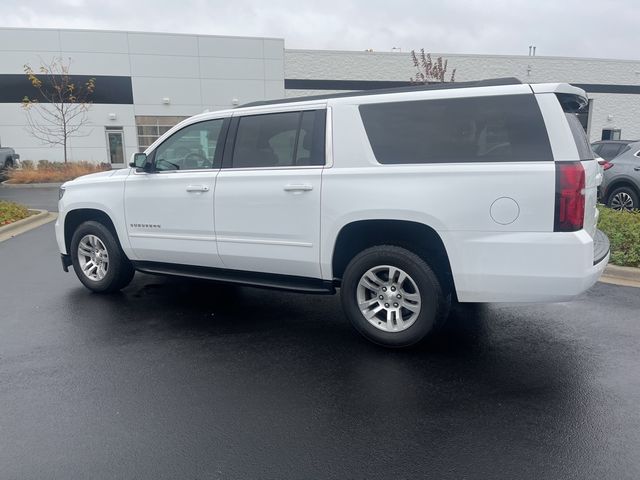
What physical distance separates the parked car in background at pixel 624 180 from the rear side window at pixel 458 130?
25.5 ft

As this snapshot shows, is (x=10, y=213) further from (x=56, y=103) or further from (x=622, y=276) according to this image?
(x=56, y=103)

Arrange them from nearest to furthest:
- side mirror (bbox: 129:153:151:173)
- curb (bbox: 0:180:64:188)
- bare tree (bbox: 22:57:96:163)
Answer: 1. side mirror (bbox: 129:153:151:173)
2. curb (bbox: 0:180:64:188)
3. bare tree (bbox: 22:57:96:163)

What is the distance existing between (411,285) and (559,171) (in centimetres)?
141

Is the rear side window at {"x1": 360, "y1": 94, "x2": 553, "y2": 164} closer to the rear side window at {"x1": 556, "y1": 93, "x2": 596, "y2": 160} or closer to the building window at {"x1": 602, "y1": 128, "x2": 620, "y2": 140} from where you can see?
the rear side window at {"x1": 556, "y1": 93, "x2": 596, "y2": 160}

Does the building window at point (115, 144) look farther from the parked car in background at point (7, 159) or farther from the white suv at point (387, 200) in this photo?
the white suv at point (387, 200)

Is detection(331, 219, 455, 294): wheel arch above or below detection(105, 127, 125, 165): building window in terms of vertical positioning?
below

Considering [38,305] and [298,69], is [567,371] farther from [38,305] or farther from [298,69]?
[298,69]

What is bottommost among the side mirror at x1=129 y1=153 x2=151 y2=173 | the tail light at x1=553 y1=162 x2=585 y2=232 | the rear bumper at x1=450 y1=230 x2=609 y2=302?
the rear bumper at x1=450 y1=230 x2=609 y2=302

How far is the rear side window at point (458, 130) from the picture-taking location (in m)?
3.71

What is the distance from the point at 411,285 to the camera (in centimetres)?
424

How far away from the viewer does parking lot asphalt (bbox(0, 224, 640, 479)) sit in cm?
287

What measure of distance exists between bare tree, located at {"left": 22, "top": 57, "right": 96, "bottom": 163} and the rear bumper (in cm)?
2592

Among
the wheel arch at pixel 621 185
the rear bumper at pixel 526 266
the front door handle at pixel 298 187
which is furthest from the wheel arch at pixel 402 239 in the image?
the wheel arch at pixel 621 185

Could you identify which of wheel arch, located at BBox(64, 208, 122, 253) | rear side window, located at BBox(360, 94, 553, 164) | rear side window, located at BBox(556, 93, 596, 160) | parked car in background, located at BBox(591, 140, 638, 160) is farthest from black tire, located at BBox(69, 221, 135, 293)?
parked car in background, located at BBox(591, 140, 638, 160)
